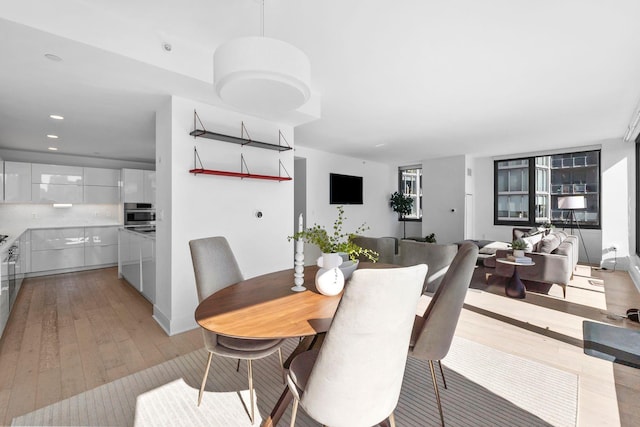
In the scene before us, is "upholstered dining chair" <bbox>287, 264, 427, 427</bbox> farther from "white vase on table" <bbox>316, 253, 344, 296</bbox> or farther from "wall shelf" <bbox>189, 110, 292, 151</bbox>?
"wall shelf" <bbox>189, 110, 292, 151</bbox>

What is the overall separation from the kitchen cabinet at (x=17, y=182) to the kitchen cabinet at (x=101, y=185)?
31.8 inches

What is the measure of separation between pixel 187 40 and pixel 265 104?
1.08m

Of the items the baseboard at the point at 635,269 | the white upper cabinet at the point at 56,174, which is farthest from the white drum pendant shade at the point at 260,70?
the white upper cabinet at the point at 56,174

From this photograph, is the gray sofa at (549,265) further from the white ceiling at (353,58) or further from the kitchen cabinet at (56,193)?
the kitchen cabinet at (56,193)

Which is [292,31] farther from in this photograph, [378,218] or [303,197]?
[378,218]

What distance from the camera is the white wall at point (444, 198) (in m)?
7.31

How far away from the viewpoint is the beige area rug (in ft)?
5.78

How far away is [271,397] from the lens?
196 centimetres

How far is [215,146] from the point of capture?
3.25 meters

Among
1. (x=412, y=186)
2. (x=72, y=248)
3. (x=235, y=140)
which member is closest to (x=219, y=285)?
(x=235, y=140)

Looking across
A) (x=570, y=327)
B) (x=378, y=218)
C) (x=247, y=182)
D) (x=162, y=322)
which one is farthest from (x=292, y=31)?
(x=378, y=218)

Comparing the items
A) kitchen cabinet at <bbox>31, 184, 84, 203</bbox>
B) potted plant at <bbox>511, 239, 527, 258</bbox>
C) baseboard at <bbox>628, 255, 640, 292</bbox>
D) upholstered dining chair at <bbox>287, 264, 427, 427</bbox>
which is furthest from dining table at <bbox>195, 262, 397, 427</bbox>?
kitchen cabinet at <bbox>31, 184, 84, 203</bbox>

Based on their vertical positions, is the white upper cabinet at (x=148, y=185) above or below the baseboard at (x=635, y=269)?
above

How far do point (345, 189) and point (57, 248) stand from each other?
18.5 ft
